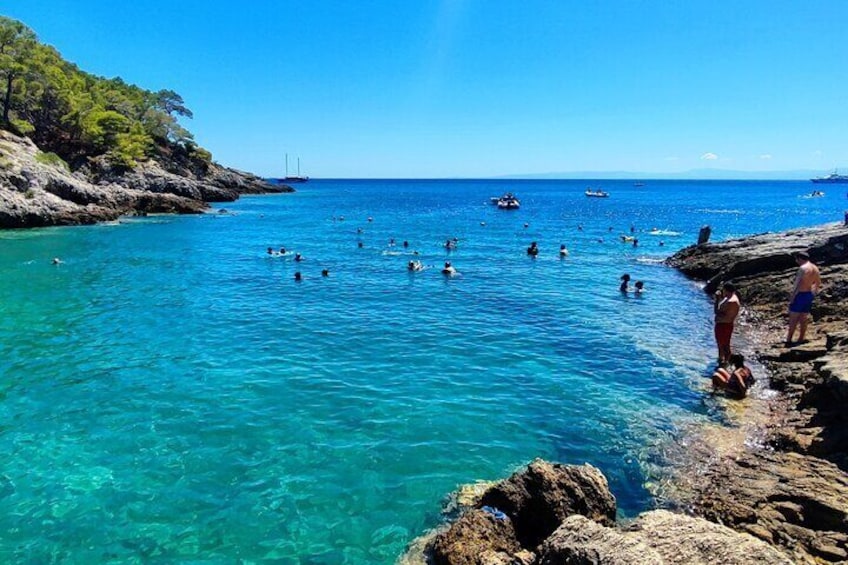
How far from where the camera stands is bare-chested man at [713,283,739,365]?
16.9 meters

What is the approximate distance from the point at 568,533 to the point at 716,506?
5.26m

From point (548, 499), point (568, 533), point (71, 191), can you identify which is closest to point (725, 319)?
point (548, 499)

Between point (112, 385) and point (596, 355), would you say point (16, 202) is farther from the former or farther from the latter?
point (596, 355)

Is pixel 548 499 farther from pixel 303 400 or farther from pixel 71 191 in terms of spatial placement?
pixel 71 191

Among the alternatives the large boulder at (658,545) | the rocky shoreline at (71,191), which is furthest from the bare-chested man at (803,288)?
the rocky shoreline at (71,191)

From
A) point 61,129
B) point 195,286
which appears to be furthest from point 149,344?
point 61,129

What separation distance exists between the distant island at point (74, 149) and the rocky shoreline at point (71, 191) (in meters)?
0.10

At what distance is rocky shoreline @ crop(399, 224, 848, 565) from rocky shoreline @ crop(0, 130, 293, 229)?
56181 mm

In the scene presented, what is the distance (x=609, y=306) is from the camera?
26422mm

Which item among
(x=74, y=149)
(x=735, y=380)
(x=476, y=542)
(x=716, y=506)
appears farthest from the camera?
(x=74, y=149)

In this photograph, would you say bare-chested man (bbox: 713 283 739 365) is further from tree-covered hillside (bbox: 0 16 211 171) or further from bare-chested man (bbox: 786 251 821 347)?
tree-covered hillside (bbox: 0 16 211 171)

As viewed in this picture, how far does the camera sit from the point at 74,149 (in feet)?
244

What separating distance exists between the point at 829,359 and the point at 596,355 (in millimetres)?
6768

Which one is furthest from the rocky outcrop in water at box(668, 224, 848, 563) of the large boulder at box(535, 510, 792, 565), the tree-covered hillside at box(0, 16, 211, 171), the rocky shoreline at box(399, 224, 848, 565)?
the tree-covered hillside at box(0, 16, 211, 171)
